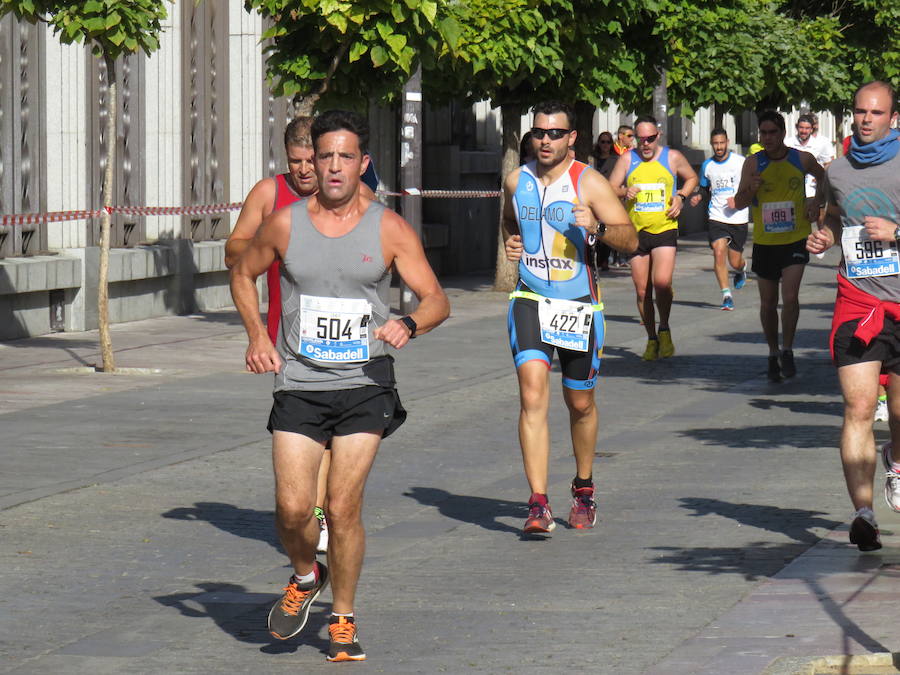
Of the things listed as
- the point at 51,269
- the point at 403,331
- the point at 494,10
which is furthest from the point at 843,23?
the point at 403,331

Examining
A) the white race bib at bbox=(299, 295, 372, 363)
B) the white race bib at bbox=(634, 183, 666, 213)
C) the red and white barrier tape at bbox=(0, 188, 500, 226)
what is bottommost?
the red and white barrier tape at bbox=(0, 188, 500, 226)

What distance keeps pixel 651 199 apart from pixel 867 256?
807cm

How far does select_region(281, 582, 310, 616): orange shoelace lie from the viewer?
605 cm

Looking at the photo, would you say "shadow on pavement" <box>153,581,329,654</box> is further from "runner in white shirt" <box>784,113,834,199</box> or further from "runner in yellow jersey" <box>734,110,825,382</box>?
"runner in white shirt" <box>784,113,834,199</box>

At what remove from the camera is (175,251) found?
19391mm

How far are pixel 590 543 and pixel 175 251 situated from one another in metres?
12.0

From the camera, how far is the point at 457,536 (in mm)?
8180

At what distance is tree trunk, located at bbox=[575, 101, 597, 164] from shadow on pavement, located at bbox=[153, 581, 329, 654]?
1807cm

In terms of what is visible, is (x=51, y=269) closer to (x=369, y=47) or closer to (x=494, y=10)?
(x=369, y=47)

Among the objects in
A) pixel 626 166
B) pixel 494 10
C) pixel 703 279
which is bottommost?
pixel 703 279

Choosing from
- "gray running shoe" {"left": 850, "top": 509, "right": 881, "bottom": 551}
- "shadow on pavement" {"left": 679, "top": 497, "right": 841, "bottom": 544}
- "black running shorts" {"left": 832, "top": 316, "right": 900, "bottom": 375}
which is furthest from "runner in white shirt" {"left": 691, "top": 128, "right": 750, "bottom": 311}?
"gray running shoe" {"left": 850, "top": 509, "right": 881, "bottom": 551}

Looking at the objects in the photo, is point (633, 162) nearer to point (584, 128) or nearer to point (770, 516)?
point (770, 516)

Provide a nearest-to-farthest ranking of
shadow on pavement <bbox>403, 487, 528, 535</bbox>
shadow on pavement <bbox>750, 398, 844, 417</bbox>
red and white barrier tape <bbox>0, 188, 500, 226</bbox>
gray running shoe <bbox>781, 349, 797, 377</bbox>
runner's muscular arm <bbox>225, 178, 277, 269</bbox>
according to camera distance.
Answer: runner's muscular arm <bbox>225, 178, 277, 269</bbox> < shadow on pavement <bbox>403, 487, 528, 535</bbox> < shadow on pavement <bbox>750, 398, 844, 417</bbox> < gray running shoe <bbox>781, 349, 797, 377</bbox> < red and white barrier tape <bbox>0, 188, 500, 226</bbox>

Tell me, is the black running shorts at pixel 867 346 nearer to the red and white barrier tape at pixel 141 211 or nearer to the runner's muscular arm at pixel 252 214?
the runner's muscular arm at pixel 252 214
